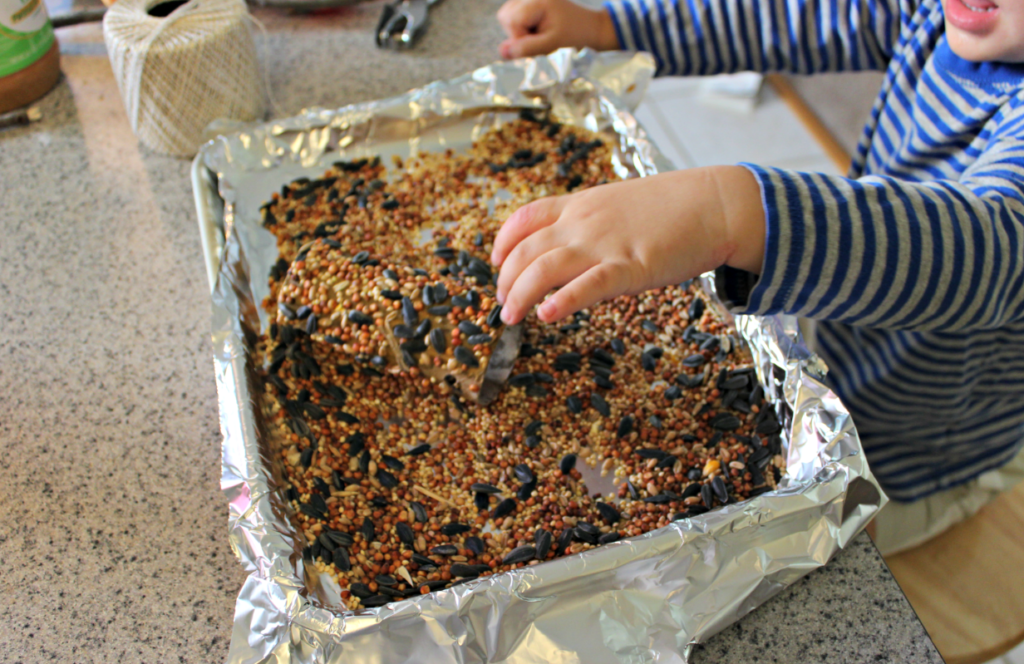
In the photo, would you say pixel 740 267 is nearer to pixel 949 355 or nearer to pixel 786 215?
pixel 786 215

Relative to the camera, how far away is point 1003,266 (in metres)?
0.70

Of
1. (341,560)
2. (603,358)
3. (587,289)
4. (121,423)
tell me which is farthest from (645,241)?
(121,423)

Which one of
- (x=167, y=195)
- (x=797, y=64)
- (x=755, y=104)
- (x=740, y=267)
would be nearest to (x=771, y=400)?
(x=740, y=267)

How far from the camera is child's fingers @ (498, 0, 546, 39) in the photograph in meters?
1.15

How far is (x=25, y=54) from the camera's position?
3.49ft

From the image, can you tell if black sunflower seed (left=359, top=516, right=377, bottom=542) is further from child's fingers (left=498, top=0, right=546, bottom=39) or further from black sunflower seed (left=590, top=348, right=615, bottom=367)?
child's fingers (left=498, top=0, right=546, bottom=39)

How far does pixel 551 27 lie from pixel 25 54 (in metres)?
0.84

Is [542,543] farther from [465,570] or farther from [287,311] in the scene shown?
[287,311]

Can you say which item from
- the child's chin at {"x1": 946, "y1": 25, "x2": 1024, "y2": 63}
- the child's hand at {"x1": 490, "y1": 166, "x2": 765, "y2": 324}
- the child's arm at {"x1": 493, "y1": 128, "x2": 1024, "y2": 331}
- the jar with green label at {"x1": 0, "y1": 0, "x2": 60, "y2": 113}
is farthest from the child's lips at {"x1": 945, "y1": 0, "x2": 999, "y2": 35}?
the jar with green label at {"x1": 0, "y1": 0, "x2": 60, "y2": 113}

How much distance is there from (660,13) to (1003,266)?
705mm

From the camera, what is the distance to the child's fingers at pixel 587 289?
67 centimetres

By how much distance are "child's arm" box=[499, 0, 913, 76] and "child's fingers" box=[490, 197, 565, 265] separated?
522 millimetres

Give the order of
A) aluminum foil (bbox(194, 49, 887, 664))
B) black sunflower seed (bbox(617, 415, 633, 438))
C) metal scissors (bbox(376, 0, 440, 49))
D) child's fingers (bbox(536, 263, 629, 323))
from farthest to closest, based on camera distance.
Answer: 1. metal scissors (bbox(376, 0, 440, 49))
2. black sunflower seed (bbox(617, 415, 633, 438))
3. child's fingers (bbox(536, 263, 629, 323))
4. aluminum foil (bbox(194, 49, 887, 664))

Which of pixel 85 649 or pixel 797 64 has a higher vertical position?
pixel 797 64
